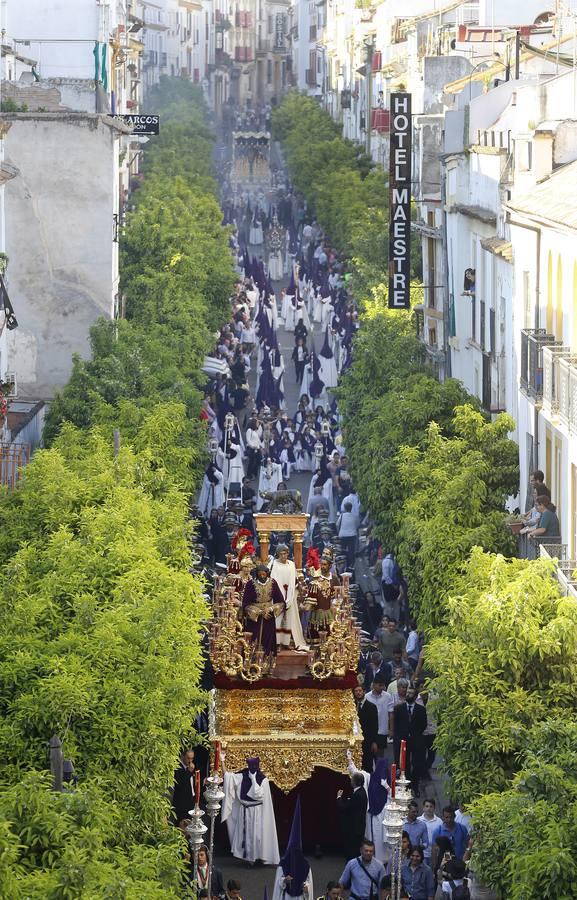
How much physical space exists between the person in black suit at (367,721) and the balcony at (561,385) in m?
4.45

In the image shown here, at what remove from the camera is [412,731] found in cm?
2658

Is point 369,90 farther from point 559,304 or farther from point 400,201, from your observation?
point 559,304

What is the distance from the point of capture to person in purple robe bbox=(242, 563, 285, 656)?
25500 mm

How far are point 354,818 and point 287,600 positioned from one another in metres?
3.21

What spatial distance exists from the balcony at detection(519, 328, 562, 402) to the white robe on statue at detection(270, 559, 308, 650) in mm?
5254

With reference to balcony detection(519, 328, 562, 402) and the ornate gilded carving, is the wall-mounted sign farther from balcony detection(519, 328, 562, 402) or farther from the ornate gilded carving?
the ornate gilded carving

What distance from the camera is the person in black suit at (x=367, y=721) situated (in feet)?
84.8

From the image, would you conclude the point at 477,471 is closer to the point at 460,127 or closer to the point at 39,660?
the point at 39,660

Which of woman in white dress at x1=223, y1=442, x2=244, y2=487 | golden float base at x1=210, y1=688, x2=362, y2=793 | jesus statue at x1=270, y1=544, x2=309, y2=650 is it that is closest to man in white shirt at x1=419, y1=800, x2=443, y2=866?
golden float base at x1=210, y1=688, x2=362, y2=793

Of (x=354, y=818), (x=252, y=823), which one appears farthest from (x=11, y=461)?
(x=354, y=818)

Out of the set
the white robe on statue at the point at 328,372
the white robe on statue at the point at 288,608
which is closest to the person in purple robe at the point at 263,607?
the white robe on statue at the point at 288,608

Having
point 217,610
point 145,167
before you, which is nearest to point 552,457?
point 217,610

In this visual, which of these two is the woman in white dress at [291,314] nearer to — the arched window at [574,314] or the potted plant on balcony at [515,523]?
the arched window at [574,314]

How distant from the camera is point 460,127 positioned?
4491 centimetres
